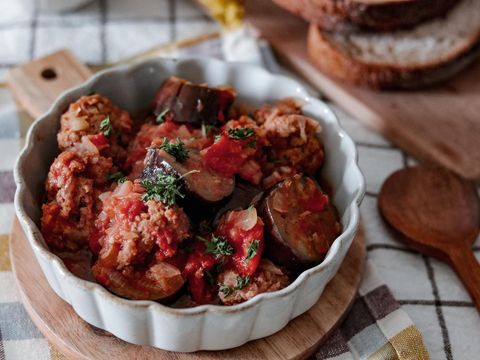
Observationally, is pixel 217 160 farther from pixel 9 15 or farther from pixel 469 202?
pixel 9 15

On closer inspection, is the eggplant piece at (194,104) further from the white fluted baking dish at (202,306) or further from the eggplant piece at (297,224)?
the eggplant piece at (297,224)

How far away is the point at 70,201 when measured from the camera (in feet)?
9.51

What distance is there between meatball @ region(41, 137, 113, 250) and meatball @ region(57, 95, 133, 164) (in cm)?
14

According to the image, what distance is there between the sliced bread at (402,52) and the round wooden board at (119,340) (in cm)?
165

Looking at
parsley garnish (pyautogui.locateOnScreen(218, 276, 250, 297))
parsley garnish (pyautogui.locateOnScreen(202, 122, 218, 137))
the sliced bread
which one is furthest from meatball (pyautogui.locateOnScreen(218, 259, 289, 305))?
the sliced bread

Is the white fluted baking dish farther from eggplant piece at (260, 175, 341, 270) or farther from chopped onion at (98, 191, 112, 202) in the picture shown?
chopped onion at (98, 191, 112, 202)

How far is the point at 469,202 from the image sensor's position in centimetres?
373

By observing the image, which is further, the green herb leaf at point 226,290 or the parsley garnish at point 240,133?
the parsley garnish at point 240,133

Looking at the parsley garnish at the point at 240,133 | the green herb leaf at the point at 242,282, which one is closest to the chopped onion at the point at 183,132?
the parsley garnish at the point at 240,133

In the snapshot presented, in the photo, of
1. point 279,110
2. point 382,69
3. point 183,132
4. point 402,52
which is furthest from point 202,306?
point 402,52

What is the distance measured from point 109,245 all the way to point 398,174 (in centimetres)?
189

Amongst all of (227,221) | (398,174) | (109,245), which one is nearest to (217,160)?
(227,221)

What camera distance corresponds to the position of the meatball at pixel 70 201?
9.52ft

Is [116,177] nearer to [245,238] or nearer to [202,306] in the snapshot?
[245,238]
